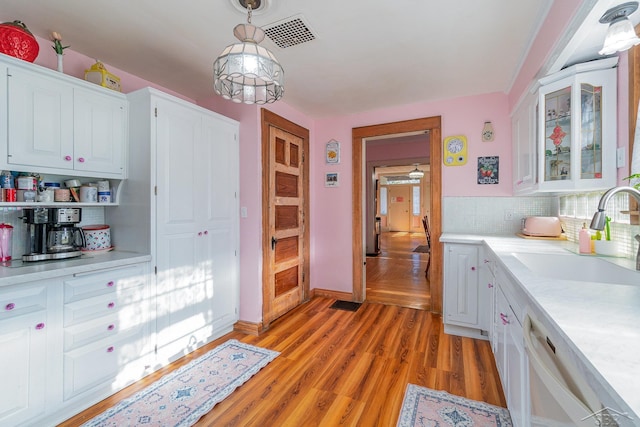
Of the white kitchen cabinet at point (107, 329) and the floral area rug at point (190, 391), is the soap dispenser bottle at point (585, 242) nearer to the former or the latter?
the floral area rug at point (190, 391)

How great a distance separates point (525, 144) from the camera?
2.29 metres

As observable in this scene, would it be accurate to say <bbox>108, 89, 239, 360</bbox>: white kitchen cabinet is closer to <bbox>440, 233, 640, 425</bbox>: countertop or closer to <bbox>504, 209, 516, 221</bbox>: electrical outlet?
<bbox>440, 233, 640, 425</bbox>: countertop

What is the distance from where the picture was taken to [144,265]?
2.06 meters

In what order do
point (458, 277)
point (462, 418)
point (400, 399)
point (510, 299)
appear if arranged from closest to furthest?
point (510, 299) → point (462, 418) → point (400, 399) → point (458, 277)

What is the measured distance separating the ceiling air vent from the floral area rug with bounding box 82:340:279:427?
247 centimetres

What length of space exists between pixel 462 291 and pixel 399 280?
184 cm

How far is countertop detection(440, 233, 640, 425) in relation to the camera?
498 millimetres

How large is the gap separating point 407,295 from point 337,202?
1595 millimetres

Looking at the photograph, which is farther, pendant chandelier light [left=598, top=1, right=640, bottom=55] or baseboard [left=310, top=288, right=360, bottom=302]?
baseboard [left=310, top=288, right=360, bottom=302]

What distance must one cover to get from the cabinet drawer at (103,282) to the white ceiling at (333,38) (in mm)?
1659

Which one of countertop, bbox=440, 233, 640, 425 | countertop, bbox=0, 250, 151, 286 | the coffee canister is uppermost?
the coffee canister

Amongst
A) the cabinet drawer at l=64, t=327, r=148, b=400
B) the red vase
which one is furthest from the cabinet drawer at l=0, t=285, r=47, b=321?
the red vase

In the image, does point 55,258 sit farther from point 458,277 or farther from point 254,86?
point 458,277

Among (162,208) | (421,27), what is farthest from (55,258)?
(421,27)
